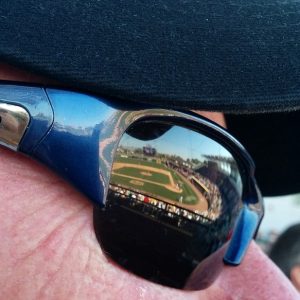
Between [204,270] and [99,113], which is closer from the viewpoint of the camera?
[99,113]

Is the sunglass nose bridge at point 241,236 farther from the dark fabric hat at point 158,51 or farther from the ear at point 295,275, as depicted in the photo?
the ear at point 295,275

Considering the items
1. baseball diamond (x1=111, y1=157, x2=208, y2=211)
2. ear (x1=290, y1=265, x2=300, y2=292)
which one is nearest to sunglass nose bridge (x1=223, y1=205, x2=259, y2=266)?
baseball diamond (x1=111, y1=157, x2=208, y2=211)

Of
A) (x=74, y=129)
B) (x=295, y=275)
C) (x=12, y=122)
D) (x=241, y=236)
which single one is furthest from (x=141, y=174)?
(x=295, y=275)

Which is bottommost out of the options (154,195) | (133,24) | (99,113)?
(154,195)

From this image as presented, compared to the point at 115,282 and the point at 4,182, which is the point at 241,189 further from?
the point at 4,182

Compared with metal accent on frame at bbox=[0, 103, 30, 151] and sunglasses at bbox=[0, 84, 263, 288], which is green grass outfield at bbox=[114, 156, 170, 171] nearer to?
sunglasses at bbox=[0, 84, 263, 288]

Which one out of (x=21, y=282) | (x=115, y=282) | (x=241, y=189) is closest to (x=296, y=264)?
(x=241, y=189)

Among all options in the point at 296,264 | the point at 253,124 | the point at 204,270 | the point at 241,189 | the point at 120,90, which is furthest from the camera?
the point at 296,264
